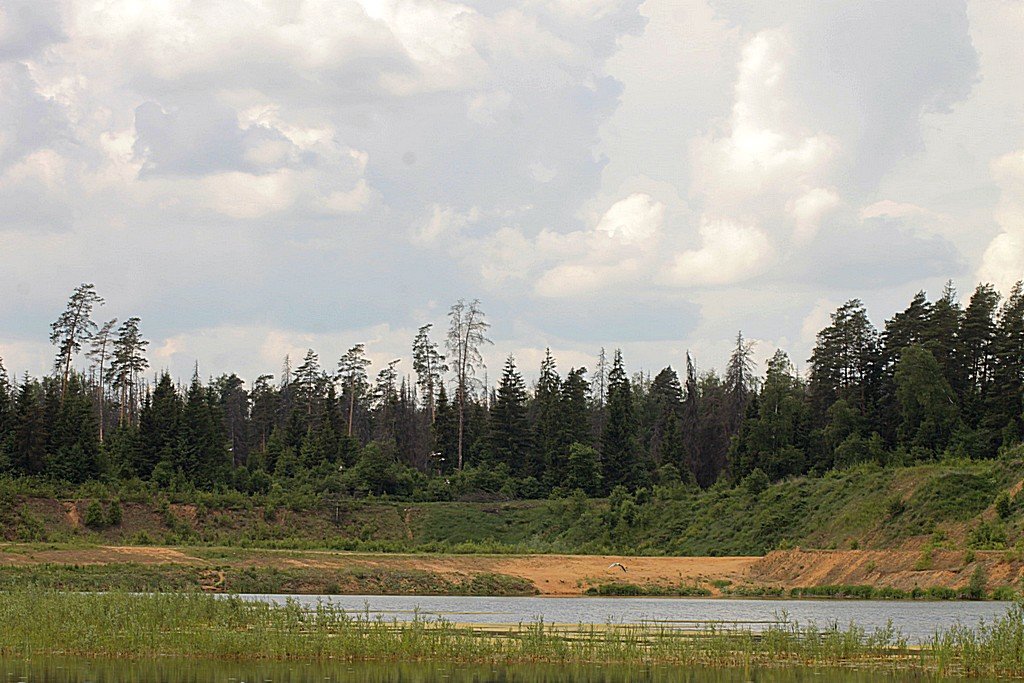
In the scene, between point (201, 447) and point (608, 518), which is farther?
point (201, 447)

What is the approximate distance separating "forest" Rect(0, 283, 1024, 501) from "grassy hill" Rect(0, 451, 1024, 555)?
5441 mm

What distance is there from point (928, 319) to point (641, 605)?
216 ft

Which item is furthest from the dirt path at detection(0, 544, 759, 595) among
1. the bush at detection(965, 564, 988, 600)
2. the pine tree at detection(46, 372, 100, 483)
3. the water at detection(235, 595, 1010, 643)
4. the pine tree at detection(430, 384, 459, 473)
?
the pine tree at detection(430, 384, 459, 473)

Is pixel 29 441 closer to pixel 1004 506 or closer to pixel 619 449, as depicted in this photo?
pixel 619 449

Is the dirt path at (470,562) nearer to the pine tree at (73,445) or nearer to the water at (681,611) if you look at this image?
the water at (681,611)

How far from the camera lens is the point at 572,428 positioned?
12162 cm

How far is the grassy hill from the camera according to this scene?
72.8 m

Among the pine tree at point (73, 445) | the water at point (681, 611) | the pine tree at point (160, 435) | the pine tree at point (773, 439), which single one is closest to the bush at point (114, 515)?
the pine tree at point (73, 445)

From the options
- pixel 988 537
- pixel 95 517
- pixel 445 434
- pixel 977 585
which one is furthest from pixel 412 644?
pixel 445 434

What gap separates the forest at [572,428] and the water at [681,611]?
35.8 m

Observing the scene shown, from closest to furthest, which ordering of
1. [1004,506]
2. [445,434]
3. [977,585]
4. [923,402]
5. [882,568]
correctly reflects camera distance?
[977,585] → [882,568] → [1004,506] → [923,402] → [445,434]

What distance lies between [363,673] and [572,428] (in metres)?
93.3

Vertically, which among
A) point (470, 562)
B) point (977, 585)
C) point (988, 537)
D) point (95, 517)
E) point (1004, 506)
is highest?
point (1004, 506)

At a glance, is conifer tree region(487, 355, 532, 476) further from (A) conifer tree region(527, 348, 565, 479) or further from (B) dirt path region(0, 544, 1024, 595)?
(B) dirt path region(0, 544, 1024, 595)
